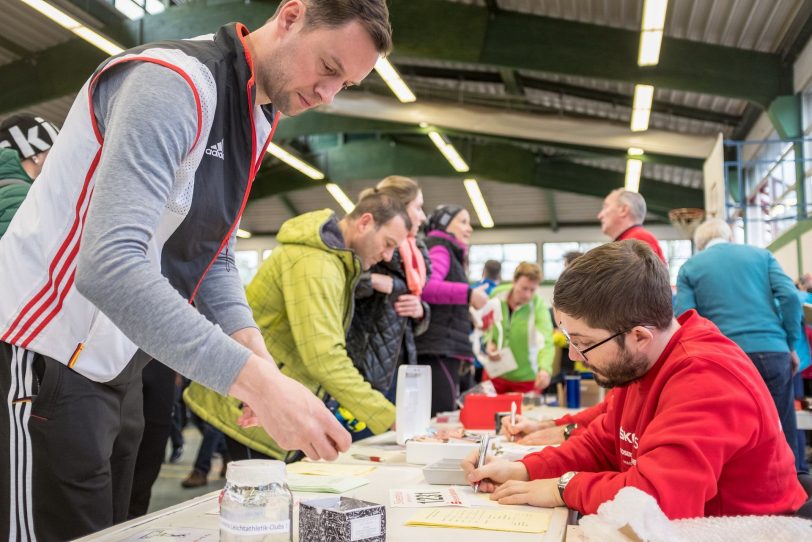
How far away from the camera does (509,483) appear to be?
52.3 inches

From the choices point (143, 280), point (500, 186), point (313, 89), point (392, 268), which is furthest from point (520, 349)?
point (500, 186)

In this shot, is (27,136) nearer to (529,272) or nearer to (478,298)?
(478,298)

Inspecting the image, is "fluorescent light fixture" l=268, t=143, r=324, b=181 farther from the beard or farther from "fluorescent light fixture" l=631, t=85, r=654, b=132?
the beard

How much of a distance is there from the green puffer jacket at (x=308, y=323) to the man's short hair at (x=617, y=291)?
2.51 feet

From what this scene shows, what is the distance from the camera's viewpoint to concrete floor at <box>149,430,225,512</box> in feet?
13.2

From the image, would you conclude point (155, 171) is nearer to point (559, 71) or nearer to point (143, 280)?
point (143, 280)

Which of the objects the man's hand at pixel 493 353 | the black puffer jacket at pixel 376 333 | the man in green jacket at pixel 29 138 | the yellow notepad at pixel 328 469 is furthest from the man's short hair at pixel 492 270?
the yellow notepad at pixel 328 469

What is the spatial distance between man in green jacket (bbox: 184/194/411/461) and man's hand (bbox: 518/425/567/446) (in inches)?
14.1

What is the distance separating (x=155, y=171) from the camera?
36.0 inches

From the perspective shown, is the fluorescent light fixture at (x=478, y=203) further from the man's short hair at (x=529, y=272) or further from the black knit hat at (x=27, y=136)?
the black knit hat at (x=27, y=136)

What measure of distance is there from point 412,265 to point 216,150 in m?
1.82

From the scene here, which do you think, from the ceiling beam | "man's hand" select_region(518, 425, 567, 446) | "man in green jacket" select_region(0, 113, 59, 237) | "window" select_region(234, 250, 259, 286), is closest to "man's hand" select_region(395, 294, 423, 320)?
"man's hand" select_region(518, 425, 567, 446)

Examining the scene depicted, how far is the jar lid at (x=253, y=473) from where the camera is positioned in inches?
35.1

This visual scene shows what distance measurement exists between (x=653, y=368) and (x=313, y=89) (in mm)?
753
